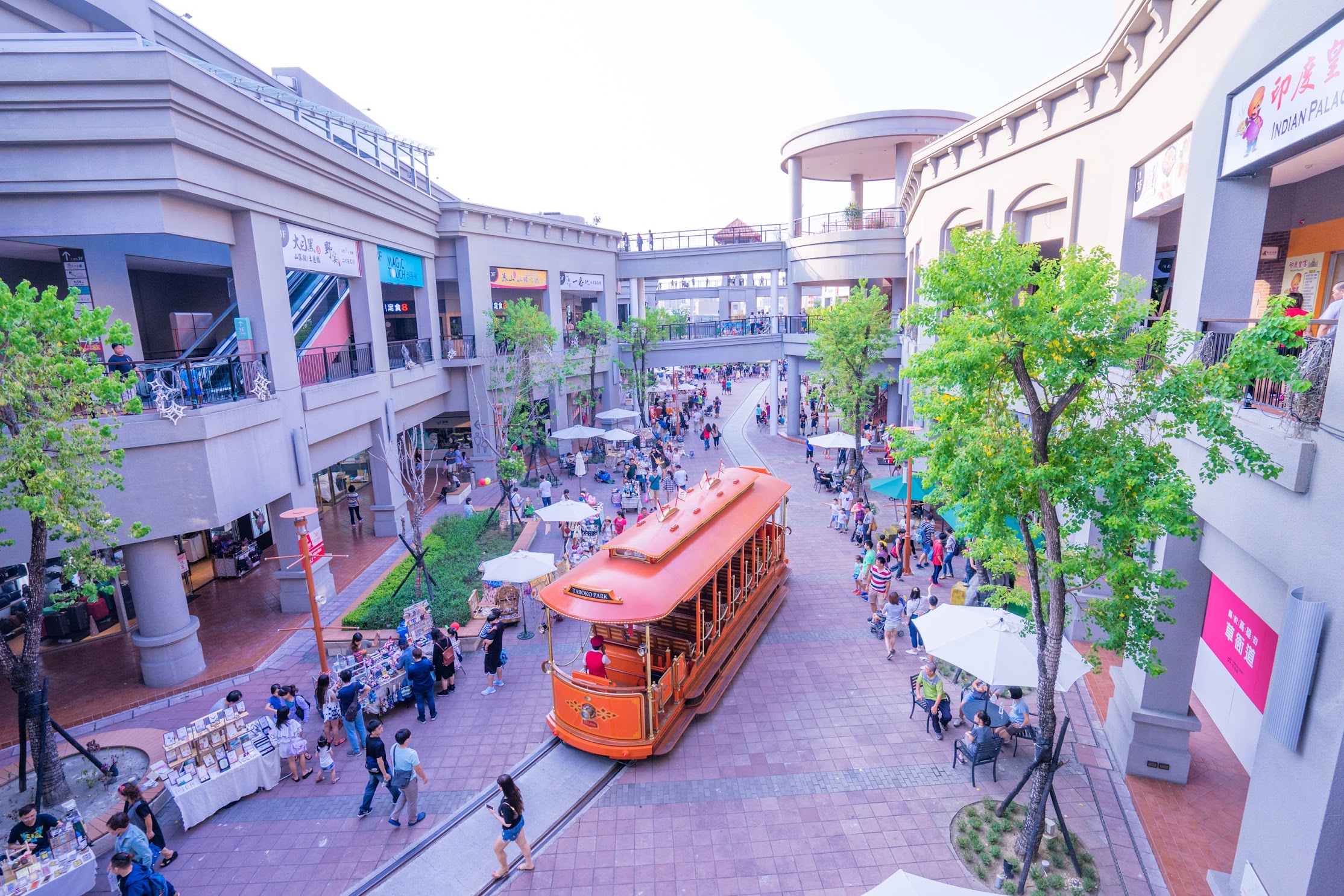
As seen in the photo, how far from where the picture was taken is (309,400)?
15.8 metres

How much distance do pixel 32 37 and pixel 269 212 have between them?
427cm

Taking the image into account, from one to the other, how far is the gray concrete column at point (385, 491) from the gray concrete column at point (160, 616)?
25.8 feet

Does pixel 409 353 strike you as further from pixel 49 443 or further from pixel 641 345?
pixel 49 443

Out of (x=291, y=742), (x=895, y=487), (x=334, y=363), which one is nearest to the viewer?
(x=291, y=742)

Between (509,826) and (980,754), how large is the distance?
6.64 m

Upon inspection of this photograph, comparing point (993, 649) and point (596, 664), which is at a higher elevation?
point (993, 649)

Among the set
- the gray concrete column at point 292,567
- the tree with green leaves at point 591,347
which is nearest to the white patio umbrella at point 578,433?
the tree with green leaves at point 591,347

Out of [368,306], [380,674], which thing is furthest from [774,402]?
[380,674]

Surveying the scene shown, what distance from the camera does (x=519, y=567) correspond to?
13.9 metres

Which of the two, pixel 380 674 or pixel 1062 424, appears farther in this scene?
pixel 380 674

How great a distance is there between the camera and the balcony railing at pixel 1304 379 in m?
5.81

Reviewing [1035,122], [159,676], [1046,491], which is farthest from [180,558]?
[1035,122]

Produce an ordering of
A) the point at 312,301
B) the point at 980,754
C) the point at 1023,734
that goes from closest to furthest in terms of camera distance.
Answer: the point at 980,754 → the point at 1023,734 → the point at 312,301

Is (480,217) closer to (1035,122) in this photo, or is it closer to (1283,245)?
(1035,122)
